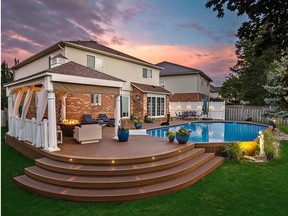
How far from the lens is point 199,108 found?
25797 mm

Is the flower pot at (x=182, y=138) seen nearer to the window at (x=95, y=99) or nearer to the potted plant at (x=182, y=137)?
the potted plant at (x=182, y=137)

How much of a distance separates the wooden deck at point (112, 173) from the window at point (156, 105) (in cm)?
1350

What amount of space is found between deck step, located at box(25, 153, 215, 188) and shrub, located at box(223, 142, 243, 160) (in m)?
3.20

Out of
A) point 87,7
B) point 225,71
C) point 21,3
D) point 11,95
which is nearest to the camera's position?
point 11,95

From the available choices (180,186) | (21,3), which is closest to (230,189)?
Result: (180,186)

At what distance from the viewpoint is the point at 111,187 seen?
577cm

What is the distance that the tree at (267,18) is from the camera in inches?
108

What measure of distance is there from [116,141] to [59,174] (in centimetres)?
383

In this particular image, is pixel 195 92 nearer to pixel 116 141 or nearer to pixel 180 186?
pixel 116 141

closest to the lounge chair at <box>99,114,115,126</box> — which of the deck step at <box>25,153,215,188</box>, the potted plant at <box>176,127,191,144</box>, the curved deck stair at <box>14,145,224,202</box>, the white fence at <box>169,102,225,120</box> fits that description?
the potted plant at <box>176,127,191,144</box>

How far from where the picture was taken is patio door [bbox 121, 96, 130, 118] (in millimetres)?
19295

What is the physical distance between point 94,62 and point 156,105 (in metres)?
8.61

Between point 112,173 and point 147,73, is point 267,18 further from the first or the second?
point 147,73

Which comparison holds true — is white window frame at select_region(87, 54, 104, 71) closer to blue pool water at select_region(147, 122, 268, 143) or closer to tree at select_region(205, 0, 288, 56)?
blue pool water at select_region(147, 122, 268, 143)
